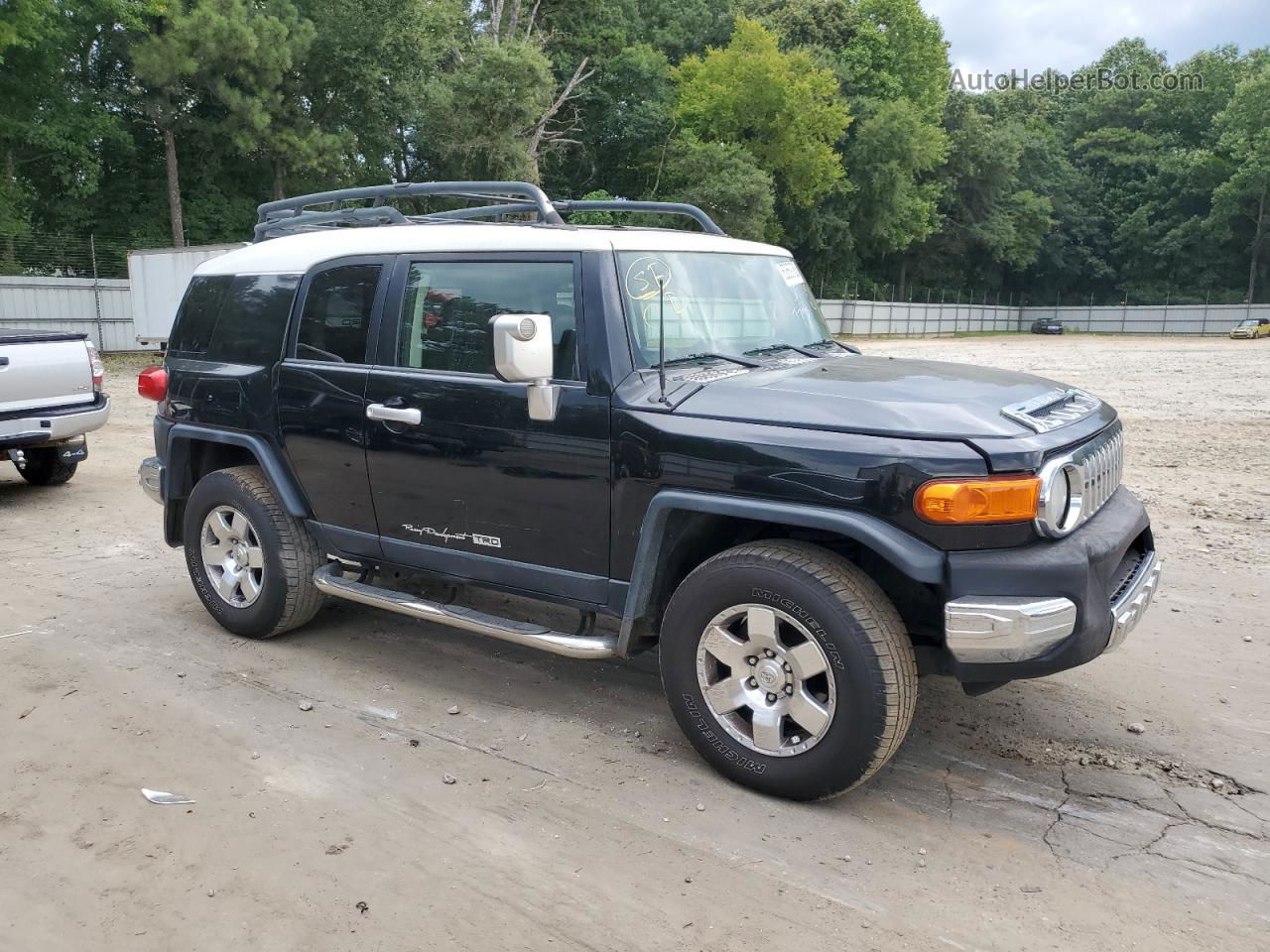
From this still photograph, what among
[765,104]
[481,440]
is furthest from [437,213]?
[765,104]

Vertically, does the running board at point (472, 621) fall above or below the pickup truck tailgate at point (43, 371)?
below

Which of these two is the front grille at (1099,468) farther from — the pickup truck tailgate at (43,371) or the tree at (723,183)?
the tree at (723,183)

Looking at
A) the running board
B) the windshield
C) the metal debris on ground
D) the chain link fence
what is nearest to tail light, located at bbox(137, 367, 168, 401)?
the running board

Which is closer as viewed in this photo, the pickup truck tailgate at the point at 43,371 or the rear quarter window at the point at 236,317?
the rear quarter window at the point at 236,317

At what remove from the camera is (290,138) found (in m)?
30.0

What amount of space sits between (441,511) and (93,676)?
77.3 inches

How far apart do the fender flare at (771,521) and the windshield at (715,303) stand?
2.07 feet

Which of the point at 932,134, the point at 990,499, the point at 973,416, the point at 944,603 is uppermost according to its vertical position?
the point at 932,134

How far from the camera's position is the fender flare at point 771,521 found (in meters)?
3.21

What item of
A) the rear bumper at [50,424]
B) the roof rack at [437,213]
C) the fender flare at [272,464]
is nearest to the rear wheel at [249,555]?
the fender flare at [272,464]

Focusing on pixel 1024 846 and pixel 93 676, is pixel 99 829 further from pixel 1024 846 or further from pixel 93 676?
pixel 1024 846

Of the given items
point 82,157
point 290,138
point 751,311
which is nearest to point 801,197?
point 290,138

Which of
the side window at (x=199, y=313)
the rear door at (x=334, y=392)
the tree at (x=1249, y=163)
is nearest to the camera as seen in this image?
the rear door at (x=334, y=392)

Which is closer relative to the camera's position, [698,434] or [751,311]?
[698,434]
